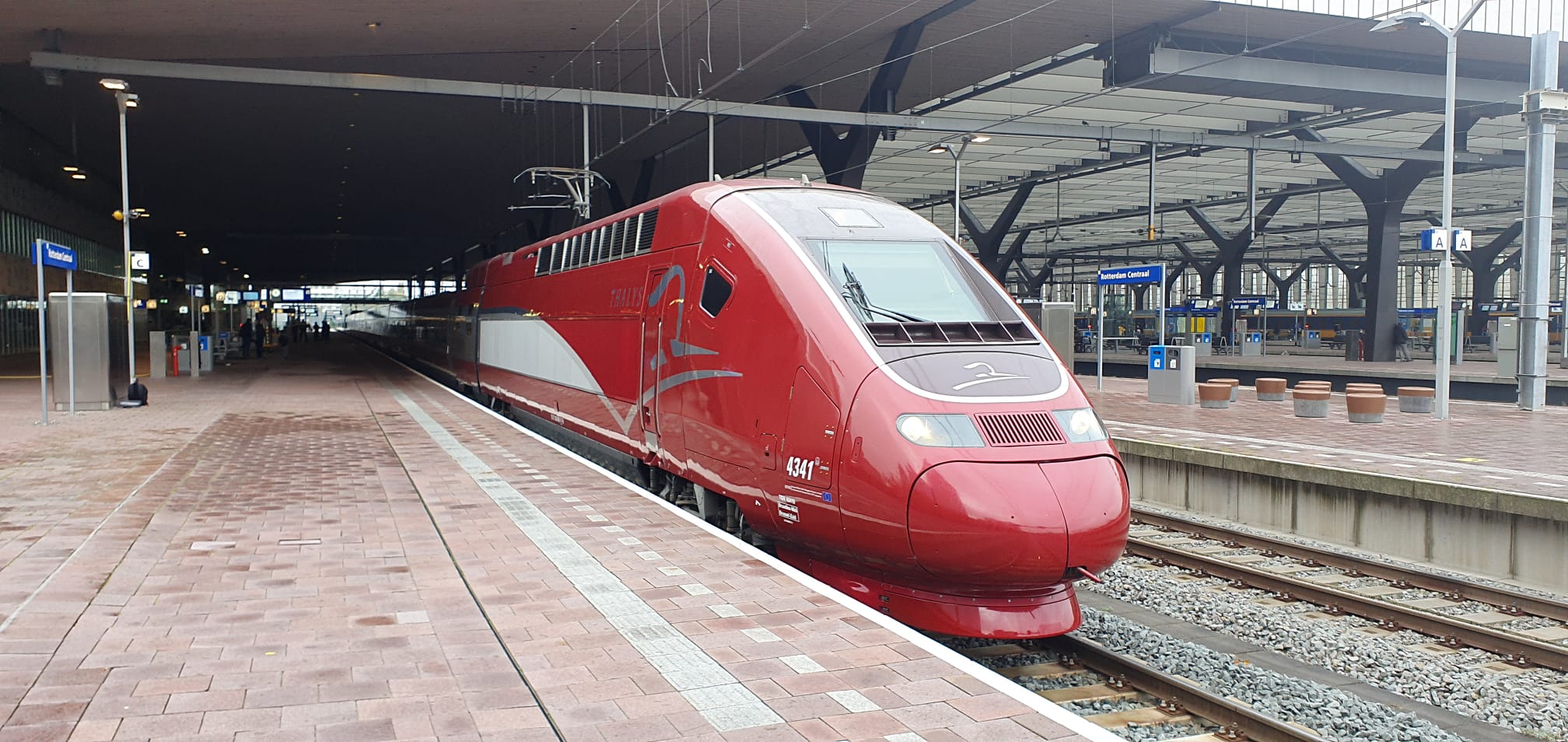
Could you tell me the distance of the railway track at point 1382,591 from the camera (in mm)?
7223

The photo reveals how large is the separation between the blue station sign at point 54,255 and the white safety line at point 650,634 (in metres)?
10.9

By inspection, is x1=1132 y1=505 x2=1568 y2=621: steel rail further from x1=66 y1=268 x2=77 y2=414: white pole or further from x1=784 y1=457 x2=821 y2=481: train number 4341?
x1=66 y1=268 x2=77 y2=414: white pole

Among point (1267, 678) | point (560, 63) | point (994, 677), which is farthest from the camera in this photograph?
point (560, 63)

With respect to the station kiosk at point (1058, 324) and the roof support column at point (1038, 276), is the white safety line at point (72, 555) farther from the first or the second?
the roof support column at point (1038, 276)

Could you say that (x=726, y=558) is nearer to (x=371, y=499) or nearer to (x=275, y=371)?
(x=371, y=499)

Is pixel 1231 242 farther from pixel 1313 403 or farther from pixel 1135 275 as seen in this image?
pixel 1313 403

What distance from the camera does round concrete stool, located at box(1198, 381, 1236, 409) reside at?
18.8 metres

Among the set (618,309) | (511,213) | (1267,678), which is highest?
(511,213)

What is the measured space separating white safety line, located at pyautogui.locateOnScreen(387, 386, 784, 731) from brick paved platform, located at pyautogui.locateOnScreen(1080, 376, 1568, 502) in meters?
8.01

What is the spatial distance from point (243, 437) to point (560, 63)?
490 inches

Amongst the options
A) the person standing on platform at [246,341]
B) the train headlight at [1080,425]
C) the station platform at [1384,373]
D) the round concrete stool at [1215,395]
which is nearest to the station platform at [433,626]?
the train headlight at [1080,425]

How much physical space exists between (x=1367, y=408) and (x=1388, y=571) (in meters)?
7.98

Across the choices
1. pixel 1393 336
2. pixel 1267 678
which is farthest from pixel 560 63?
pixel 1393 336

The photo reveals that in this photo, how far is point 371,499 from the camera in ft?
30.1
